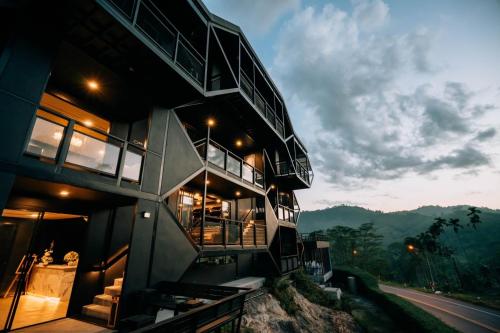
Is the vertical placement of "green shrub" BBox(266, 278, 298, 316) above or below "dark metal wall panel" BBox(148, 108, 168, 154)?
below

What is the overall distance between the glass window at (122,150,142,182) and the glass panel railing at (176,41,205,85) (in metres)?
3.79

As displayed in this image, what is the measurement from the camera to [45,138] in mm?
4895

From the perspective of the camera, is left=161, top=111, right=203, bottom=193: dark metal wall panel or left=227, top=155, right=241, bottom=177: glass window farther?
left=227, top=155, right=241, bottom=177: glass window

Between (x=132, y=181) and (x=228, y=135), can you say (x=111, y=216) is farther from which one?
(x=228, y=135)

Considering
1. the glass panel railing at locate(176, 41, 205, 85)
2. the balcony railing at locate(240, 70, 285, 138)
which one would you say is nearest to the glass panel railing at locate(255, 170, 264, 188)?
the balcony railing at locate(240, 70, 285, 138)

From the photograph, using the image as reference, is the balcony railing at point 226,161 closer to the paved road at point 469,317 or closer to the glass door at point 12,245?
the glass door at point 12,245

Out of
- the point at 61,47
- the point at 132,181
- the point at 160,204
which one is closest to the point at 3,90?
the point at 61,47

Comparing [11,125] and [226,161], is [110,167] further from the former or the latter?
[226,161]

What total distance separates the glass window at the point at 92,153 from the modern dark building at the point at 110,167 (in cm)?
3

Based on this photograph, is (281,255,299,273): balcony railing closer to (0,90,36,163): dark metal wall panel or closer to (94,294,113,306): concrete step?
(94,294,113,306): concrete step

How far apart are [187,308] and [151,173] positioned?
432 centimetres

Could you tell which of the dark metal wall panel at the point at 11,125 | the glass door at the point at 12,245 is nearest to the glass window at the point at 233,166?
the glass door at the point at 12,245

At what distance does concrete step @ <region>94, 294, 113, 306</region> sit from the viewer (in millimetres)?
6332

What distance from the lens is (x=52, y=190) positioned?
18.6 ft
